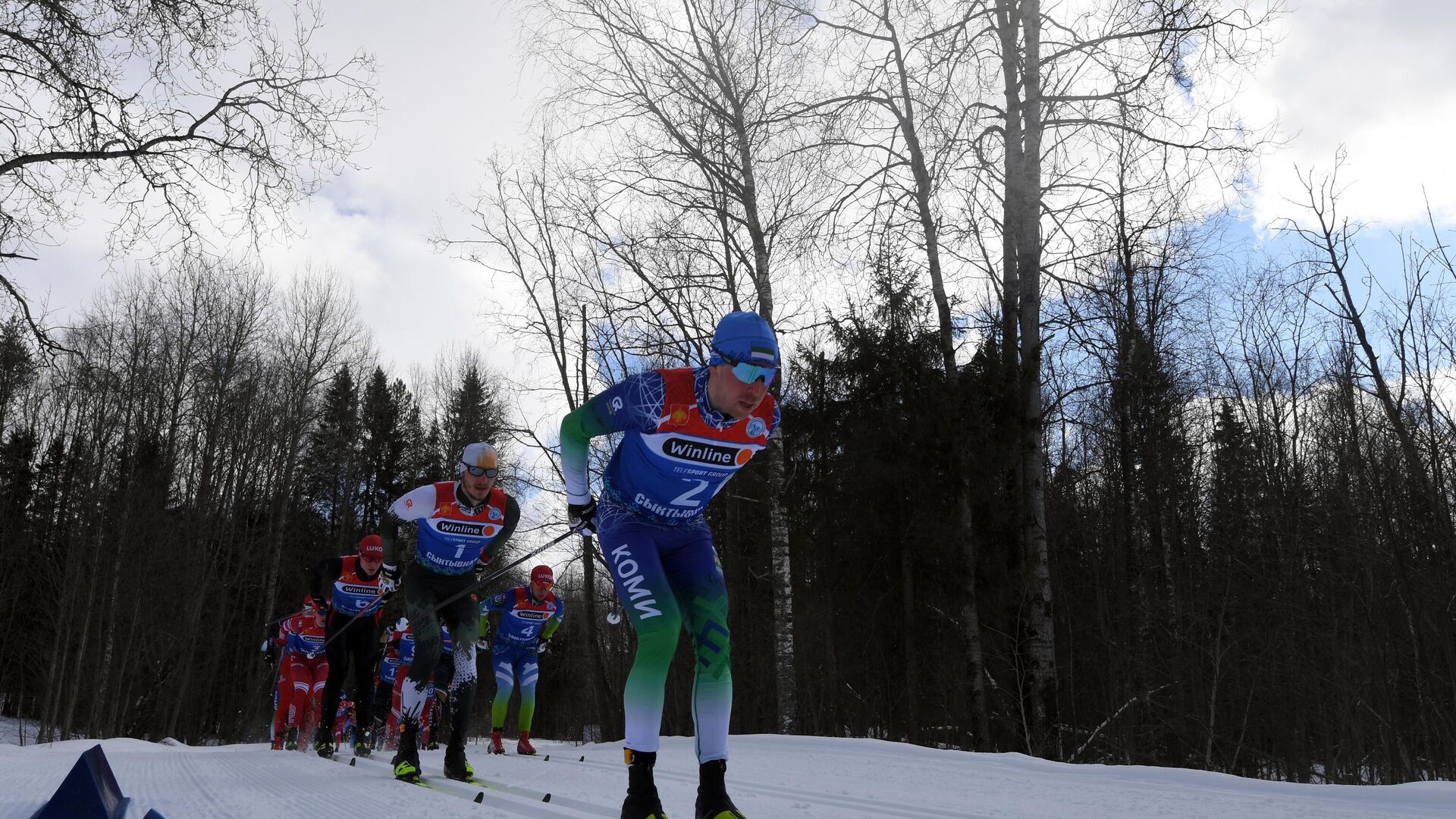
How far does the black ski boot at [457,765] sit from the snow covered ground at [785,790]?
6.0 inches

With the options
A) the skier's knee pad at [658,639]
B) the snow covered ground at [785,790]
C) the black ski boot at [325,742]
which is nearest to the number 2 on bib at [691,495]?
the skier's knee pad at [658,639]

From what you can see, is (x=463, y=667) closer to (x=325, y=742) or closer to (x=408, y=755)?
(x=408, y=755)

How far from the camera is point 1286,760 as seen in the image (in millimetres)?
13547

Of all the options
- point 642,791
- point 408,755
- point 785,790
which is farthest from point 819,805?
point 408,755

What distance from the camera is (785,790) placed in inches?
174

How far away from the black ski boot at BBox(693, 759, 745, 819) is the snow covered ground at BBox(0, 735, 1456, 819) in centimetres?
66

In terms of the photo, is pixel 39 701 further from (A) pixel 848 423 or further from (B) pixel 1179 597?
(B) pixel 1179 597

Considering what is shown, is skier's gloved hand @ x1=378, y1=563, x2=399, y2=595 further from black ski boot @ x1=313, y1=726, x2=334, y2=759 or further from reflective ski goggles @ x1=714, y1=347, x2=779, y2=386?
reflective ski goggles @ x1=714, y1=347, x2=779, y2=386

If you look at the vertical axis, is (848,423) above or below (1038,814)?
above

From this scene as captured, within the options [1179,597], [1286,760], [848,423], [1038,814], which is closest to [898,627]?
[848,423]

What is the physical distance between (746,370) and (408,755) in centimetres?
347

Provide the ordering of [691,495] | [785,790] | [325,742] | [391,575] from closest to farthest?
[691,495] → [785,790] → [391,575] → [325,742]

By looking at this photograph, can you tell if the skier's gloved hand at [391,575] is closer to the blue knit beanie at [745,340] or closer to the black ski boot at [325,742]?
the black ski boot at [325,742]

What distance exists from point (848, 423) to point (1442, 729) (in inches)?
324
